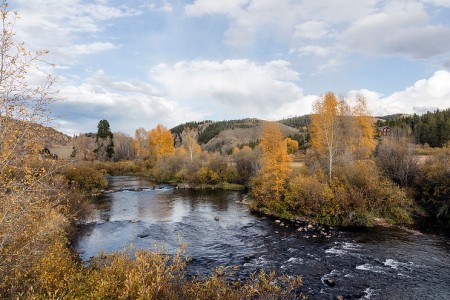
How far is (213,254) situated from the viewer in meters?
26.4

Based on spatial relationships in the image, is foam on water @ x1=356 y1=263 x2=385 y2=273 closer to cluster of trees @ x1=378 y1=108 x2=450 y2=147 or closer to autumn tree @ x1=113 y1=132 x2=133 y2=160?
cluster of trees @ x1=378 y1=108 x2=450 y2=147

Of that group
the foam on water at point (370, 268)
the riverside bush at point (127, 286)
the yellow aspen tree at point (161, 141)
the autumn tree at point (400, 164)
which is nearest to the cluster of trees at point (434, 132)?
the autumn tree at point (400, 164)

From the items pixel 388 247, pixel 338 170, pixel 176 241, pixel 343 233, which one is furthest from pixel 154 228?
pixel 338 170

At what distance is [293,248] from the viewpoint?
91.7ft

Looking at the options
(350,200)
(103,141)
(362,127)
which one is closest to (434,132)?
(362,127)

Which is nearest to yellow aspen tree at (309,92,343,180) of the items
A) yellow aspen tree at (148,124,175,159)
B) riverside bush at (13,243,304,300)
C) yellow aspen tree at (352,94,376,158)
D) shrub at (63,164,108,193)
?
yellow aspen tree at (352,94,376,158)

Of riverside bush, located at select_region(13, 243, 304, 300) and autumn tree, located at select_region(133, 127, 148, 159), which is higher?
autumn tree, located at select_region(133, 127, 148, 159)

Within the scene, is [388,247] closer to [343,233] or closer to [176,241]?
[343,233]

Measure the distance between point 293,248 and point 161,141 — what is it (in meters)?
88.6

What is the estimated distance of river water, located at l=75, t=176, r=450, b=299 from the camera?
20.6 metres

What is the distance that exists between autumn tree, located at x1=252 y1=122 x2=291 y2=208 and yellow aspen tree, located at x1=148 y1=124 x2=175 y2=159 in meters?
65.5

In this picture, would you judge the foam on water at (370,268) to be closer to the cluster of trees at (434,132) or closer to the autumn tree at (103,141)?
the cluster of trees at (434,132)

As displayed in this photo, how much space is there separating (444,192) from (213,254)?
96.2 ft

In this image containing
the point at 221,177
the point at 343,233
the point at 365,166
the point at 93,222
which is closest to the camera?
the point at 343,233
